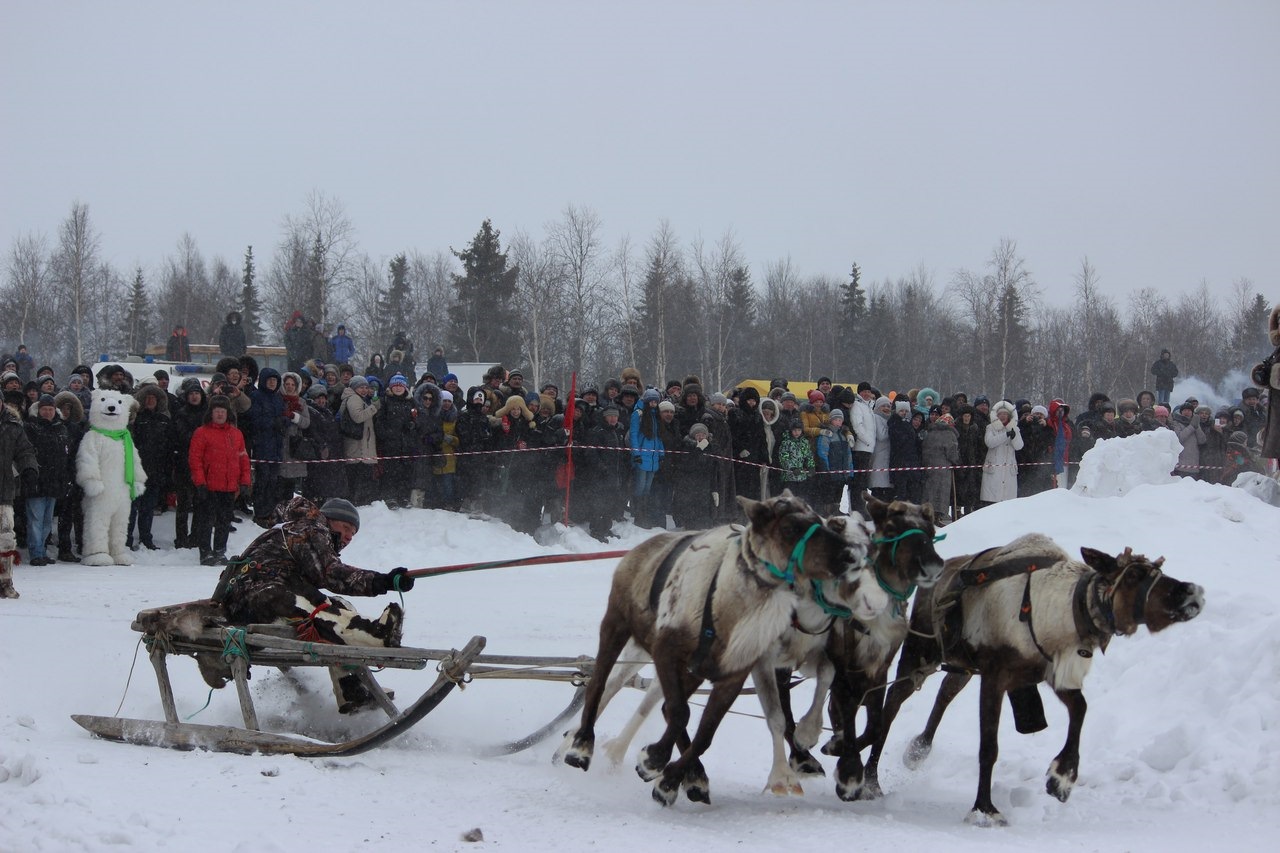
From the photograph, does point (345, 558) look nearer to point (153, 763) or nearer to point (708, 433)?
point (708, 433)

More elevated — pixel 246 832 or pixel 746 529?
pixel 746 529

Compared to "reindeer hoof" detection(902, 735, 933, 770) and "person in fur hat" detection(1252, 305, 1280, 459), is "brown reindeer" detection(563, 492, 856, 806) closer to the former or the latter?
"reindeer hoof" detection(902, 735, 933, 770)

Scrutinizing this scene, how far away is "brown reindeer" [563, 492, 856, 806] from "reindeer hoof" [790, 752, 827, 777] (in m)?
0.72

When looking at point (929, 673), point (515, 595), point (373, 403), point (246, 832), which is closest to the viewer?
point (246, 832)

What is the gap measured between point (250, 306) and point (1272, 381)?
47644mm

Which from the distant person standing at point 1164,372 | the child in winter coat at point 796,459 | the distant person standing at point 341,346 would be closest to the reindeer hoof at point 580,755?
the child in winter coat at point 796,459

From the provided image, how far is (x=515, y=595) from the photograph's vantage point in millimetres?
11273

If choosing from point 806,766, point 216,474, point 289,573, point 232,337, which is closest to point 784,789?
point 806,766

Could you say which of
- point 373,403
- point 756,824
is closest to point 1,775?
point 756,824

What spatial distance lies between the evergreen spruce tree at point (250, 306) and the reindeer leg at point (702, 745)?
46.6 meters

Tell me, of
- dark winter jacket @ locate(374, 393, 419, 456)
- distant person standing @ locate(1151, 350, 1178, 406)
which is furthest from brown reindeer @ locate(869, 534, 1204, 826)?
distant person standing @ locate(1151, 350, 1178, 406)

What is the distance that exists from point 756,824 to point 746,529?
136cm

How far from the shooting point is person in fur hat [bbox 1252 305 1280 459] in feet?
22.2

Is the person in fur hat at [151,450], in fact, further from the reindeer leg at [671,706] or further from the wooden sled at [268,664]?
the reindeer leg at [671,706]
